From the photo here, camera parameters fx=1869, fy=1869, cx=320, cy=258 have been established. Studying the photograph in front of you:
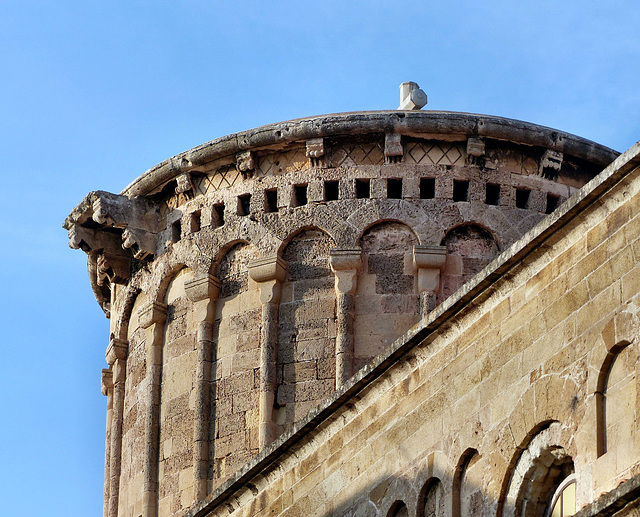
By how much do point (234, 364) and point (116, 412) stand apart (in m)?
2.64

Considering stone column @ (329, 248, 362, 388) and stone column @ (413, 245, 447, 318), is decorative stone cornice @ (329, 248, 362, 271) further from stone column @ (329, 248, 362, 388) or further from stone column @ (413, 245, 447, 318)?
stone column @ (413, 245, 447, 318)

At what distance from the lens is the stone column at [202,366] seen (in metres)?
20.9

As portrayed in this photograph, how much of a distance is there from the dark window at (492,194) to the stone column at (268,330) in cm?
245

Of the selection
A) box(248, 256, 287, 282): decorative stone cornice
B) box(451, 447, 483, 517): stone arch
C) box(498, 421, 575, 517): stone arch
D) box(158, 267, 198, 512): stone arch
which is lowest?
box(498, 421, 575, 517): stone arch

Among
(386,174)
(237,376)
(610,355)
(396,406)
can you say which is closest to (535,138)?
(386,174)

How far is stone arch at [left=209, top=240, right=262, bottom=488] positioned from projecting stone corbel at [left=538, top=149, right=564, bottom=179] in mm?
3418

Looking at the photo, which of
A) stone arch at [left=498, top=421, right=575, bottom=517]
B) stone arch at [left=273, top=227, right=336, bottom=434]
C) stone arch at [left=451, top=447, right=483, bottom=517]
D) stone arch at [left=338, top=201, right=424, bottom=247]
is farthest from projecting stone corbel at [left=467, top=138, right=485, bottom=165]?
stone arch at [left=498, top=421, right=575, bottom=517]

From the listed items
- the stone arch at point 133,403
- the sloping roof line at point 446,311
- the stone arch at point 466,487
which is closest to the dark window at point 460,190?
the stone arch at point 133,403

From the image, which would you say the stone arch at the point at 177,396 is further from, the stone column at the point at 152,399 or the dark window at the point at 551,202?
the dark window at the point at 551,202

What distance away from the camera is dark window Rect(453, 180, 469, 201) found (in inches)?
838

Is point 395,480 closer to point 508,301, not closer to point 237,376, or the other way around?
point 508,301

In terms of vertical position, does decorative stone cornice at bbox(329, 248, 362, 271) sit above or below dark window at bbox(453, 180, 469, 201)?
below

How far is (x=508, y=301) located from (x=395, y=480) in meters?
1.88

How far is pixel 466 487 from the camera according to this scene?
43.4 ft
